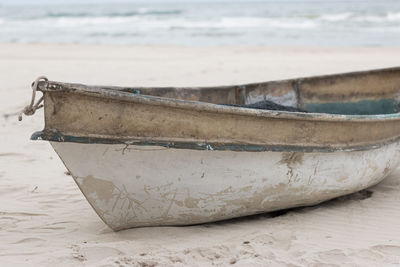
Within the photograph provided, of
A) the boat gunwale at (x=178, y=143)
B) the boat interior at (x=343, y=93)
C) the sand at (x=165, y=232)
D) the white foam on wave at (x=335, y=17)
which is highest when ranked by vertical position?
the white foam on wave at (x=335, y=17)

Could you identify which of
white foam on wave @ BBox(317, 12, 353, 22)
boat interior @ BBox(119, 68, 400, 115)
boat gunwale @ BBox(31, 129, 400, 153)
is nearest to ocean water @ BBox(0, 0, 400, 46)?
white foam on wave @ BBox(317, 12, 353, 22)

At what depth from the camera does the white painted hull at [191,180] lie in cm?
303

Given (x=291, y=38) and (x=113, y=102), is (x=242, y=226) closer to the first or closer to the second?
(x=113, y=102)

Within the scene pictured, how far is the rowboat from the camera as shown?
9.49 feet

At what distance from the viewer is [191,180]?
10.5ft

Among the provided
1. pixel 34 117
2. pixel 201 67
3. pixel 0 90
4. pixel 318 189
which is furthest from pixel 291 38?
pixel 318 189

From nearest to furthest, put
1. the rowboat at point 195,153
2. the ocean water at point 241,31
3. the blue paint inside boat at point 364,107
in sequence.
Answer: the rowboat at point 195,153
the blue paint inside boat at point 364,107
the ocean water at point 241,31

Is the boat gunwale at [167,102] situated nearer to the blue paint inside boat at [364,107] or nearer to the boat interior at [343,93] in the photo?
the boat interior at [343,93]

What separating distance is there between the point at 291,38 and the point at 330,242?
1771 centimetres

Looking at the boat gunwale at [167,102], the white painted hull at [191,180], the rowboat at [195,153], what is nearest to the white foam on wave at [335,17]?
the rowboat at [195,153]

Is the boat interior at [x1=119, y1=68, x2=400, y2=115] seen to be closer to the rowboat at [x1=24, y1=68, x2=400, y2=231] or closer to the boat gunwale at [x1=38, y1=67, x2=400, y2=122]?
the rowboat at [x1=24, y1=68, x2=400, y2=231]

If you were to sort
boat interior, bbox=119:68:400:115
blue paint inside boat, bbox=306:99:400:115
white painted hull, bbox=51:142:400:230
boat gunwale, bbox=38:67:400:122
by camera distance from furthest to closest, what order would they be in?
1. blue paint inside boat, bbox=306:99:400:115
2. boat interior, bbox=119:68:400:115
3. white painted hull, bbox=51:142:400:230
4. boat gunwale, bbox=38:67:400:122

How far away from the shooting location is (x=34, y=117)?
699cm

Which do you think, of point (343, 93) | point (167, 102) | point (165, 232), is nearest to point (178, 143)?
point (167, 102)
